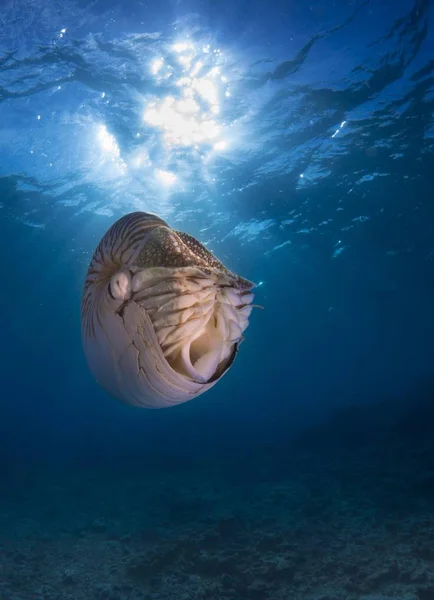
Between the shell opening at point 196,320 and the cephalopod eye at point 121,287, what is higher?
the cephalopod eye at point 121,287

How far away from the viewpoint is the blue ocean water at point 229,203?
7023mm

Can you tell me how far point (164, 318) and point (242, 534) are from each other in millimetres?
8163

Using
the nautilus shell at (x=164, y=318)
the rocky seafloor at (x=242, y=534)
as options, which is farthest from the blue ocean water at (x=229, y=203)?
the nautilus shell at (x=164, y=318)

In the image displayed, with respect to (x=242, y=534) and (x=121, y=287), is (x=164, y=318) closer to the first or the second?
(x=121, y=287)

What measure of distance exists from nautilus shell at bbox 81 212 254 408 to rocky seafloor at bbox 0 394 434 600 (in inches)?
220

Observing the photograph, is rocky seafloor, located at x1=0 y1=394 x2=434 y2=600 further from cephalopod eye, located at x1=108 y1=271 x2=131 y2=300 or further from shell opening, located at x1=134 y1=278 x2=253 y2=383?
cephalopod eye, located at x1=108 y1=271 x2=131 y2=300

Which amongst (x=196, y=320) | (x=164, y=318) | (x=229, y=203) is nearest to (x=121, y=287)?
(x=164, y=318)

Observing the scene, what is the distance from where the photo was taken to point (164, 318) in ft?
5.21

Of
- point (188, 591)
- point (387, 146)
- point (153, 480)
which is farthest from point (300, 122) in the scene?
point (153, 480)

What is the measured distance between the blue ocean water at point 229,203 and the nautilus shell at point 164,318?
18.3 feet

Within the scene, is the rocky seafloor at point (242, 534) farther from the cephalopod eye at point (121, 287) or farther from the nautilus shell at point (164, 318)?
the cephalopod eye at point (121, 287)

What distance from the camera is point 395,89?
401 inches

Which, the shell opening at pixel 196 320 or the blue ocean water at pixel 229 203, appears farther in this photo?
the blue ocean water at pixel 229 203

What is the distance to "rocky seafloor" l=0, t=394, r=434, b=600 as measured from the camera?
6090 mm
